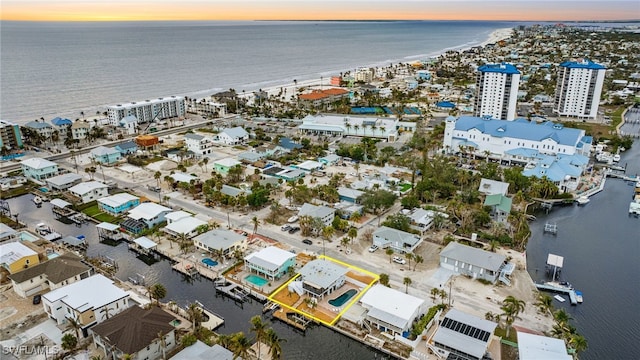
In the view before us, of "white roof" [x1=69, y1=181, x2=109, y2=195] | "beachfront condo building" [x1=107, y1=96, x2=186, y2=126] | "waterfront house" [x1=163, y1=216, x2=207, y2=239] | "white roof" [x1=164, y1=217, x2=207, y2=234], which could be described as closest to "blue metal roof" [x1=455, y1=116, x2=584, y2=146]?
"white roof" [x1=164, y1=217, x2=207, y2=234]

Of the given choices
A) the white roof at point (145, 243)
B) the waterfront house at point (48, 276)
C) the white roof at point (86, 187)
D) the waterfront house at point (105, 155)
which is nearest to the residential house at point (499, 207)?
the white roof at point (145, 243)

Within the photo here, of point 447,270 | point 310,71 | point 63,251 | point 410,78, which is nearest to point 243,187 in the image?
point 63,251

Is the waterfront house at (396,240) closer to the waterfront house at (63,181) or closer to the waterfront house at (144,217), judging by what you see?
the waterfront house at (144,217)

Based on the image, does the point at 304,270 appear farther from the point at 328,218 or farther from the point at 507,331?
the point at 507,331

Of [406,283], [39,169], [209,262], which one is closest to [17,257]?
Answer: [209,262]

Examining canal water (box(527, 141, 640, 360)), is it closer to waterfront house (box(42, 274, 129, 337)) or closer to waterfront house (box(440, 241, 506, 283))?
waterfront house (box(440, 241, 506, 283))

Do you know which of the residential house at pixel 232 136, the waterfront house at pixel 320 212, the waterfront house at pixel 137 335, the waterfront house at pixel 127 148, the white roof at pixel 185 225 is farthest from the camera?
the residential house at pixel 232 136
